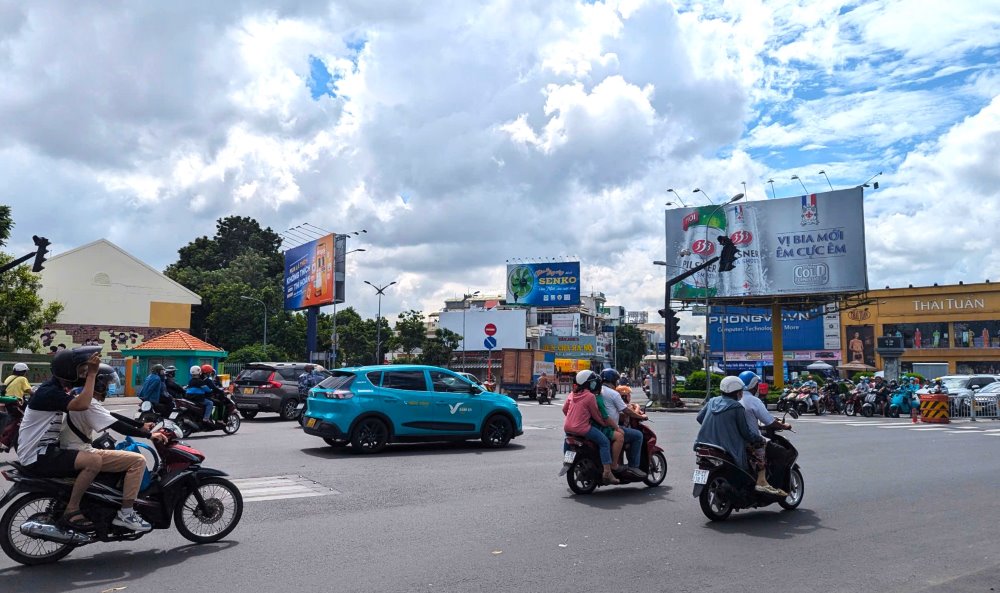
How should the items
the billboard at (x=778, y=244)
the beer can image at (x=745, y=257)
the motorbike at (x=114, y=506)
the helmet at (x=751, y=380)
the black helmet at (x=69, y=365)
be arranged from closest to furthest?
the motorbike at (x=114, y=506), the black helmet at (x=69, y=365), the helmet at (x=751, y=380), the billboard at (x=778, y=244), the beer can image at (x=745, y=257)

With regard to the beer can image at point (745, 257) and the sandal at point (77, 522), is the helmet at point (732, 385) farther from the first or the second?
the beer can image at point (745, 257)

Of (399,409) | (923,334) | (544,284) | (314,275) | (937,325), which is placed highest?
(544,284)

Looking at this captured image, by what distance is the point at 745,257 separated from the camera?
142ft

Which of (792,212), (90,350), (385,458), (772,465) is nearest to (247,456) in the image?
(385,458)

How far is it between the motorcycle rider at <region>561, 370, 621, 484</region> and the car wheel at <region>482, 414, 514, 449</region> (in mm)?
5588

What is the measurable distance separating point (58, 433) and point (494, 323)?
70.5 meters

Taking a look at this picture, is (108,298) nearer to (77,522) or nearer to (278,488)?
(278,488)

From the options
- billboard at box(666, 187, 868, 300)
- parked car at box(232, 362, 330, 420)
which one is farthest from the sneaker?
billboard at box(666, 187, 868, 300)

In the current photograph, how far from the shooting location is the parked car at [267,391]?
22.7 meters

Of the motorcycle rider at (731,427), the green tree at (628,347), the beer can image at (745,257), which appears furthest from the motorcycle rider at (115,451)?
the green tree at (628,347)

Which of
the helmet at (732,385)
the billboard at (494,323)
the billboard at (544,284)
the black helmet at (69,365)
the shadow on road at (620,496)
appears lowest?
the shadow on road at (620,496)

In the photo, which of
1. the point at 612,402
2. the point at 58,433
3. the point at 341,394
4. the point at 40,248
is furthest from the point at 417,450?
the point at 40,248

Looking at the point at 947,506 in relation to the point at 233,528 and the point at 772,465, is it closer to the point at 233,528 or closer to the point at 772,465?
the point at 772,465

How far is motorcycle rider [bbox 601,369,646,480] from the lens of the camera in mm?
10359
